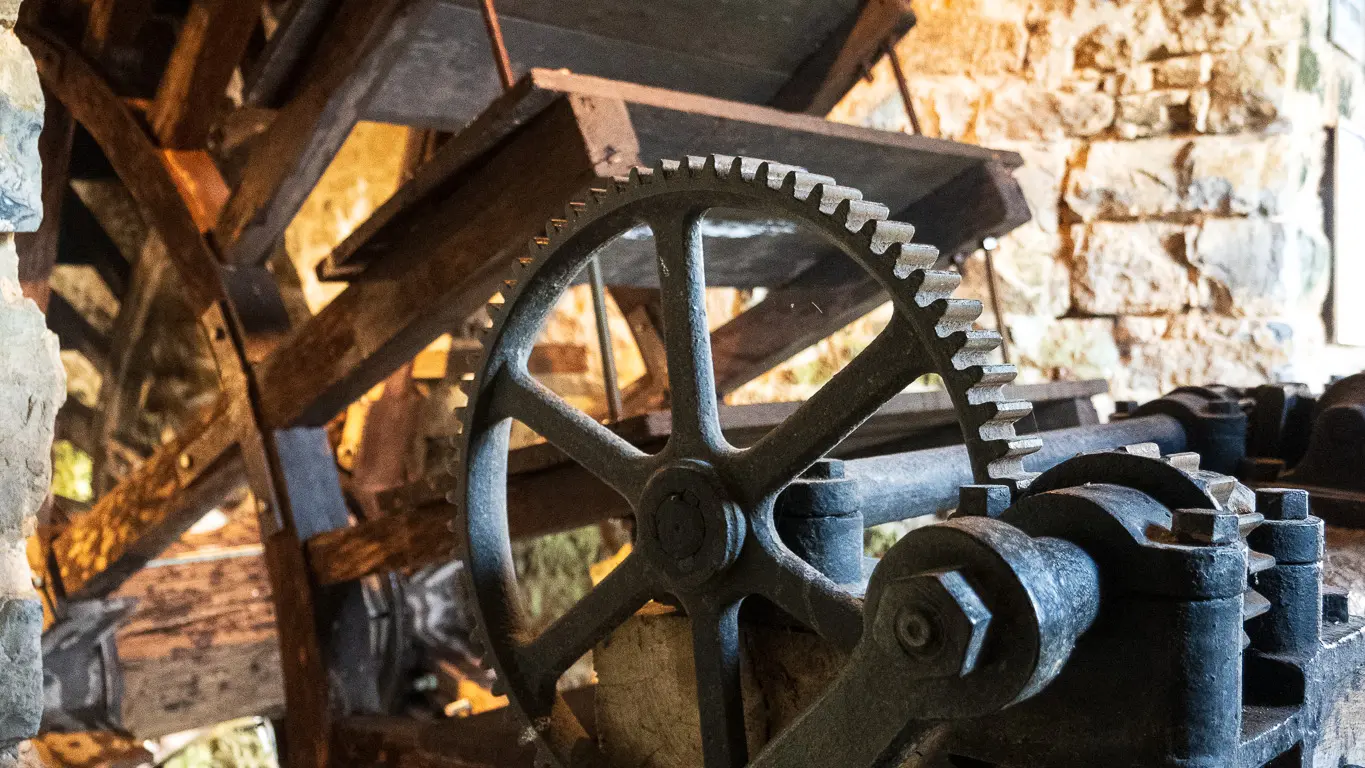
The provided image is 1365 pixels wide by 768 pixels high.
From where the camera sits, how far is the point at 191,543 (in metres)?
3.47

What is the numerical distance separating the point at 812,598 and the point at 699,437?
0.68ft

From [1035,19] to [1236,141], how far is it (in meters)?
0.70

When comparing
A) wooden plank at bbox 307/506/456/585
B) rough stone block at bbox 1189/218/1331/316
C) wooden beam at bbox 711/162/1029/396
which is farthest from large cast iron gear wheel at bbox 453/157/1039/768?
rough stone block at bbox 1189/218/1331/316

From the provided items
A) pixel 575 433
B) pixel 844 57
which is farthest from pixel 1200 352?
pixel 575 433

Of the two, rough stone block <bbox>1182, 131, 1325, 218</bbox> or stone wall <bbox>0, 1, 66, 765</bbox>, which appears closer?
stone wall <bbox>0, 1, 66, 765</bbox>

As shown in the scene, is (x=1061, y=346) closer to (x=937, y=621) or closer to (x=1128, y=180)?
(x=1128, y=180)

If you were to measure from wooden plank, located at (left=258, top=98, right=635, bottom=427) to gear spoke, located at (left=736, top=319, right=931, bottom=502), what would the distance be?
0.76 m

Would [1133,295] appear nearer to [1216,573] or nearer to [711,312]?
[711,312]

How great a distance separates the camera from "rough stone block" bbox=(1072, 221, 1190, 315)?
11.1ft

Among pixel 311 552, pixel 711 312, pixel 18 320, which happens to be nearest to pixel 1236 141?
pixel 711 312

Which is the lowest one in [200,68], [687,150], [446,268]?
[446,268]

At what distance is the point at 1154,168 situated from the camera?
133 inches

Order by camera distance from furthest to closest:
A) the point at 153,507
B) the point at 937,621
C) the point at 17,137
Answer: the point at 153,507 < the point at 17,137 < the point at 937,621

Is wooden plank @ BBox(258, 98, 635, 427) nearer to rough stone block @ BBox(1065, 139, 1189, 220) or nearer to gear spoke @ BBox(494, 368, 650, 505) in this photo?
gear spoke @ BBox(494, 368, 650, 505)
